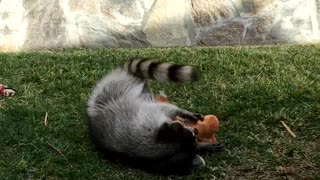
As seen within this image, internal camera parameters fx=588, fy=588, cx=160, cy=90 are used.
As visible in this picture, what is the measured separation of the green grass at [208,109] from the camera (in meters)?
3.14

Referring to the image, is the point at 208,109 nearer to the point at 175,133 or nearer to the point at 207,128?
the point at 207,128

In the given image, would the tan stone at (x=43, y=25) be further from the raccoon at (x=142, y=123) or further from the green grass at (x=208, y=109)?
the raccoon at (x=142, y=123)

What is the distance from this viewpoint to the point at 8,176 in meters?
3.07

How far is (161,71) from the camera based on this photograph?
355 centimetres

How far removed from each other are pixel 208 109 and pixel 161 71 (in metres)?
0.52

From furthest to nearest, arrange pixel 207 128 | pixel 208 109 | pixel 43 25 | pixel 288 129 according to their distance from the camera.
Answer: pixel 43 25 < pixel 208 109 < pixel 288 129 < pixel 207 128

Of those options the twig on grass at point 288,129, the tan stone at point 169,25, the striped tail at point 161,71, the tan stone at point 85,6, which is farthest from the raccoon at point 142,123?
the tan stone at point 85,6

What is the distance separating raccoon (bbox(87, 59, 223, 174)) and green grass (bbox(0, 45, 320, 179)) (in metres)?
0.09

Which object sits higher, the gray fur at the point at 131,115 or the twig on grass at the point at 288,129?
the gray fur at the point at 131,115

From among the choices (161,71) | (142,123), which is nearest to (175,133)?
(142,123)

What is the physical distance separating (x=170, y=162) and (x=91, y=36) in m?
3.86

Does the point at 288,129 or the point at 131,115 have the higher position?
the point at 131,115

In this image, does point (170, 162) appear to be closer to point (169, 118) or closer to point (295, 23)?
point (169, 118)

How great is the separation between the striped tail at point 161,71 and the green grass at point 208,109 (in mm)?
421
